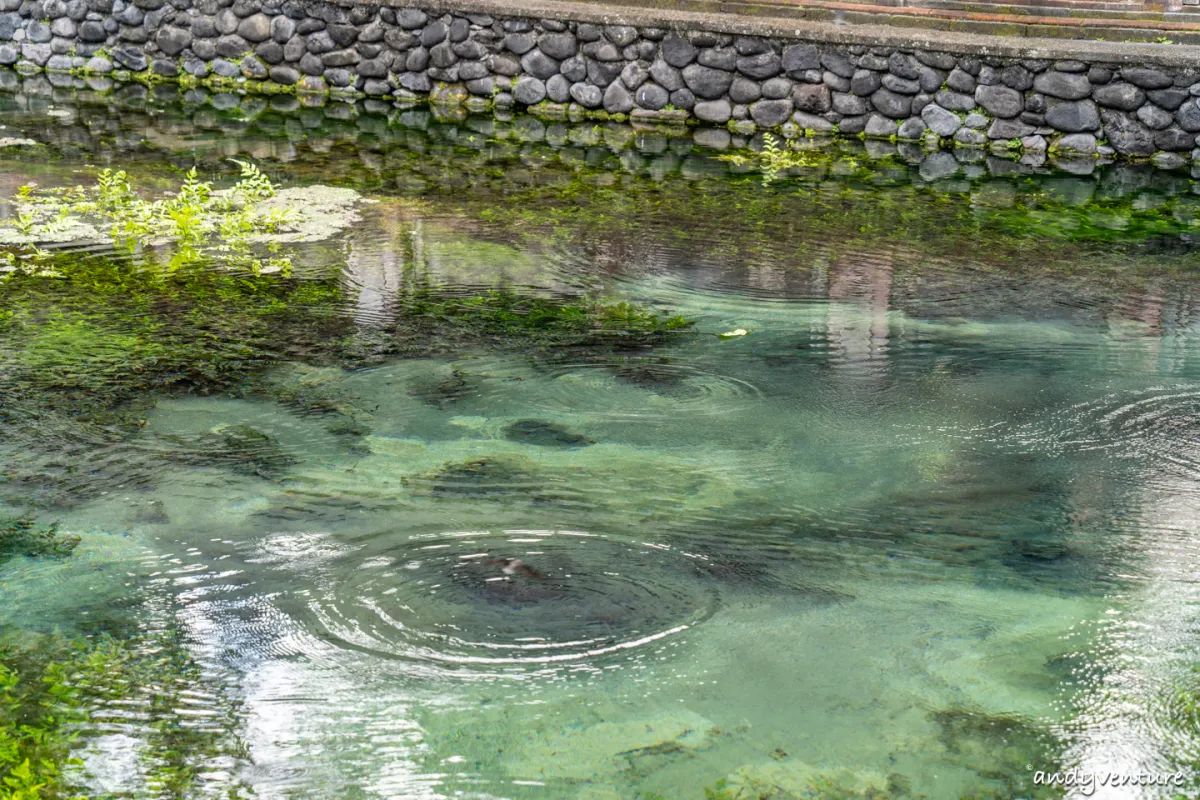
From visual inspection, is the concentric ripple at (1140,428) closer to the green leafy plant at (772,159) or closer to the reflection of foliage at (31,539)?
the reflection of foliage at (31,539)

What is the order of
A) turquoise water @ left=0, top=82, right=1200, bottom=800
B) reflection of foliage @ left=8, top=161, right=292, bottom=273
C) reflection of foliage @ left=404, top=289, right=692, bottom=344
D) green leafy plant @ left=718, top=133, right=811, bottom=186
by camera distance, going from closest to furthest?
turquoise water @ left=0, top=82, right=1200, bottom=800, reflection of foliage @ left=404, top=289, right=692, bottom=344, reflection of foliage @ left=8, top=161, right=292, bottom=273, green leafy plant @ left=718, top=133, right=811, bottom=186

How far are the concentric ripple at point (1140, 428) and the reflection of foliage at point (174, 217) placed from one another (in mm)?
3770

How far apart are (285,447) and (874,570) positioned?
1989 millimetres

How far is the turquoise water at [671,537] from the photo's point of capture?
298 cm

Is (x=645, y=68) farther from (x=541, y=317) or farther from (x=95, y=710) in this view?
(x=95, y=710)

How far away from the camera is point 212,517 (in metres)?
3.92

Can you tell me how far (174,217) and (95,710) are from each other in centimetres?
438

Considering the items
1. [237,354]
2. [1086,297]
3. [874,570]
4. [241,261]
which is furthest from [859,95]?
[874,570]

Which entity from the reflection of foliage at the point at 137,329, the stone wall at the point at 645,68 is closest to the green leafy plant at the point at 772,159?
the stone wall at the point at 645,68

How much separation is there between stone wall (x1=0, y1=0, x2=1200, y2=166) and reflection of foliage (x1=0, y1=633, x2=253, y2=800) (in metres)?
7.90

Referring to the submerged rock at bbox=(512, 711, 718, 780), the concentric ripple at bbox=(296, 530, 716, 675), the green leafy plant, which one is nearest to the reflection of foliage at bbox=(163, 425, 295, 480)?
the concentric ripple at bbox=(296, 530, 716, 675)

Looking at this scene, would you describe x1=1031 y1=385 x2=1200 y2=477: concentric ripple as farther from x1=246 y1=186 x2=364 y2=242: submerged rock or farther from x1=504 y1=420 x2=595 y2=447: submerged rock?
x1=246 y1=186 x2=364 y2=242: submerged rock

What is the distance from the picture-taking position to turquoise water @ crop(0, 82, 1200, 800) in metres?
2.98

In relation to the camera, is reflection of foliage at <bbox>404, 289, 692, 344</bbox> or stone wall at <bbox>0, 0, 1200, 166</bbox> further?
stone wall at <bbox>0, 0, 1200, 166</bbox>
